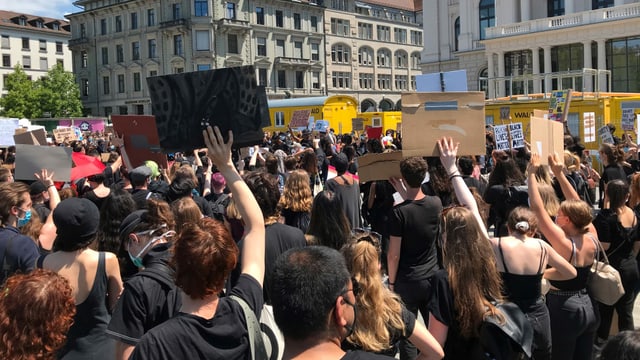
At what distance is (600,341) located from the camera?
5305 mm

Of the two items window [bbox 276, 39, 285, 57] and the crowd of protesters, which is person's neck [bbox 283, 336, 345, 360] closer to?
the crowd of protesters

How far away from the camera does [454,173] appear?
175 inches

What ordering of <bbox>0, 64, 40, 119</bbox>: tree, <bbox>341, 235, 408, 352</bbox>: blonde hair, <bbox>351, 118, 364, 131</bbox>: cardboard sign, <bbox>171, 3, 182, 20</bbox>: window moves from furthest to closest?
<bbox>0, 64, 40, 119</bbox>: tree
<bbox>171, 3, 182, 20</bbox>: window
<bbox>351, 118, 364, 131</bbox>: cardboard sign
<bbox>341, 235, 408, 352</bbox>: blonde hair

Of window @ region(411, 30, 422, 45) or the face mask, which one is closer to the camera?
the face mask

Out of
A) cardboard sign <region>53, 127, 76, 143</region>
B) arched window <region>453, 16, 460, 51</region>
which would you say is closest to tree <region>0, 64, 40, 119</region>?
arched window <region>453, 16, 460, 51</region>

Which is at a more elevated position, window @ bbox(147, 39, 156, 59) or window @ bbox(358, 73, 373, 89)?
window @ bbox(147, 39, 156, 59)

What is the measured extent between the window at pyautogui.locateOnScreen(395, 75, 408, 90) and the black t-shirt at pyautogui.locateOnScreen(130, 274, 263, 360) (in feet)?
267

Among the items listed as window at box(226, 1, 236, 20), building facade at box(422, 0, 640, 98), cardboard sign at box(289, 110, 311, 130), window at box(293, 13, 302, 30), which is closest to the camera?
cardboard sign at box(289, 110, 311, 130)

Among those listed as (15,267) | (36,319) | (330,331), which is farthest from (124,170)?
(330,331)

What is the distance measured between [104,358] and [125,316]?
0.76 m

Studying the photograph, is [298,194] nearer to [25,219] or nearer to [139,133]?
[25,219]

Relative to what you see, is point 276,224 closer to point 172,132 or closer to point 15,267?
point 172,132

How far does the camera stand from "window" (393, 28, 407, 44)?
271ft

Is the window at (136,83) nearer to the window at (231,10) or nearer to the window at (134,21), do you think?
the window at (134,21)
